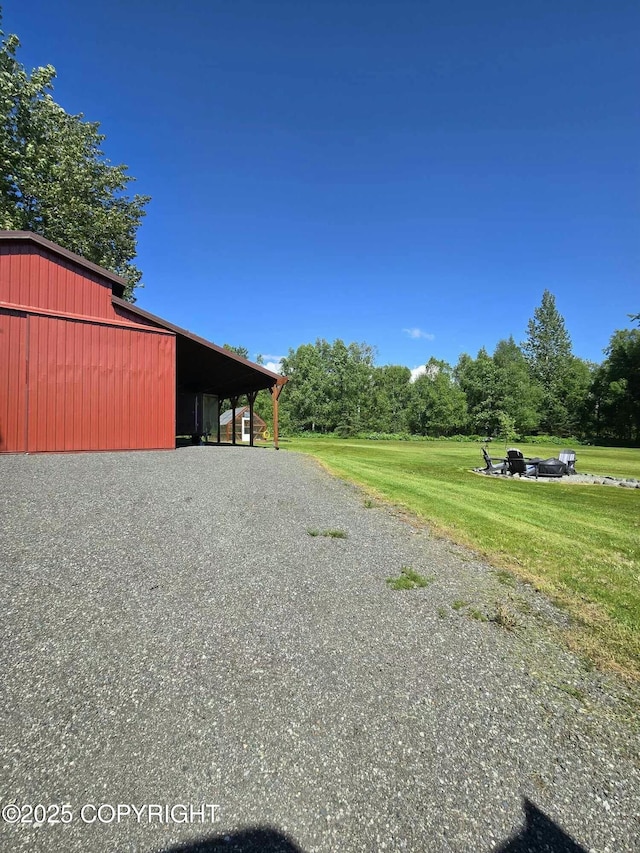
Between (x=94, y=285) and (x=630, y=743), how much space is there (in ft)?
44.7

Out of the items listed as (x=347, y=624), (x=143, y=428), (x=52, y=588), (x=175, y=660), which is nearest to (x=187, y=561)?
(x=52, y=588)

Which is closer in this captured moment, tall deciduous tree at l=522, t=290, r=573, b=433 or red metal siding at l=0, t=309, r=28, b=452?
red metal siding at l=0, t=309, r=28, b=452

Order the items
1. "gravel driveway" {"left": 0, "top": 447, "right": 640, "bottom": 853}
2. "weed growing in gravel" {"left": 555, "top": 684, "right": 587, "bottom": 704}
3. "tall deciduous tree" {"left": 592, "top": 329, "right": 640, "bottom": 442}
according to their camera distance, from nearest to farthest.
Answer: "gravel driveway" {"left": 0, "top": 447, "right": 640, "bottom": 853} < "weed growing in gravel" {"left": 555, "top": 684, "right": 587, "bottom": 704} < "tall deciduous tree" {"left": 592, "top": 329, "right": 640, "bottom": 442}

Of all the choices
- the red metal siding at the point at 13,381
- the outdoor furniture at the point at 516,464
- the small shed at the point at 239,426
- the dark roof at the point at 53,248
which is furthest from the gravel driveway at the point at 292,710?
the small shed at the point at 239,426

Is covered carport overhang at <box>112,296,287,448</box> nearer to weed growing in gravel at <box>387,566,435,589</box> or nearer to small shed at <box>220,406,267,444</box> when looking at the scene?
weed growing in gravel at <box>387,566,435,589</box>

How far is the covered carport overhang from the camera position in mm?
12227

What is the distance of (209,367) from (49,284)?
6.20 meters

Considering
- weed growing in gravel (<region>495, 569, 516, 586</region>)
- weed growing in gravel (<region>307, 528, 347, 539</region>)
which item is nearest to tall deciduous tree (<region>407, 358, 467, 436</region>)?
weed growing in gravel (<region>307, 528, 347, 539</region>)

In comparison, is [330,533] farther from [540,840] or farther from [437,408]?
[437,408]

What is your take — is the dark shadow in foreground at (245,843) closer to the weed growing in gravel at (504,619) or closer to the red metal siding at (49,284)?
the weed growing in gravel at (504,619)

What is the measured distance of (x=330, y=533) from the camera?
5340mm

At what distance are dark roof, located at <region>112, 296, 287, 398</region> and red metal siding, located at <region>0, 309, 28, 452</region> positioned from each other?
2662 mm

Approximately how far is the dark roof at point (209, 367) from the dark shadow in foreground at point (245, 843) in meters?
12.1

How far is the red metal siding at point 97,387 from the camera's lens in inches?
406
